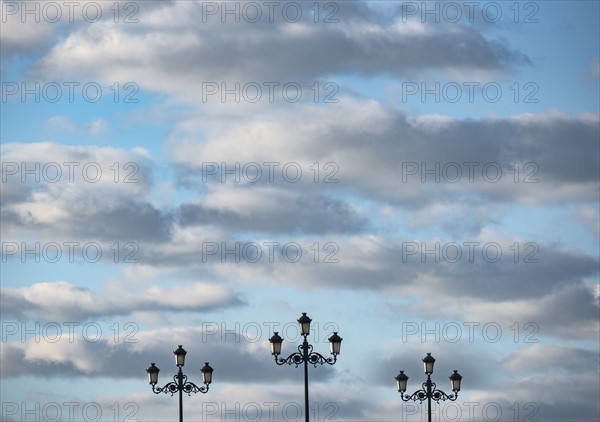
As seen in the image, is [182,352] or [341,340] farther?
[182,352]

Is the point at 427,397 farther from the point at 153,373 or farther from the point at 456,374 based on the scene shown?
the point at 153,373

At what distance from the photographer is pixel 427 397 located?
4709cm

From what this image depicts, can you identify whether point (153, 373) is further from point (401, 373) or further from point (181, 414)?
point (401, 373)

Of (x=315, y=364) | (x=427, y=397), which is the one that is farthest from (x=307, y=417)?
(x=427, y=397)

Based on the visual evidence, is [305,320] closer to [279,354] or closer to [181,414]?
[279,354]

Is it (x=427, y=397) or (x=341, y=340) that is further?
(x=427, y=397)

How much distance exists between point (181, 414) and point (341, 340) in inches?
257

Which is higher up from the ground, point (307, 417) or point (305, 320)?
point (305, 320)

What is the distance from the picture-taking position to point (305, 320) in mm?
42656

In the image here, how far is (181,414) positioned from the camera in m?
47.1

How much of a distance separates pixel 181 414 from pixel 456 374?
9.13 meters

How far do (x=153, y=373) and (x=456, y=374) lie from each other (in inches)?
397

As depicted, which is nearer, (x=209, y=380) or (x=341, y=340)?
(x=341, y=340)

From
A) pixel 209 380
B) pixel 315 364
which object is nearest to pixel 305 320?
pixel 315 364
